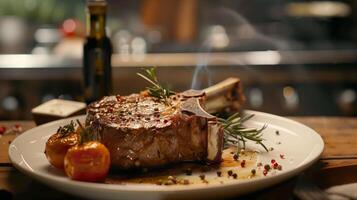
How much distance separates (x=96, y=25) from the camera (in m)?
2.13

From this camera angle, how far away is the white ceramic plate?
47.6 inches

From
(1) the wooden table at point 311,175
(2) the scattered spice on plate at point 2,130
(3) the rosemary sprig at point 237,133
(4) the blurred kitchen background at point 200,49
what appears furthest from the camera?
(4) the blurred kitchen background at point 200,49

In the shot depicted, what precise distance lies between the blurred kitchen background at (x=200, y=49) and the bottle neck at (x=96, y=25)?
82cm

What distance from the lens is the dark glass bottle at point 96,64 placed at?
7.06 feet

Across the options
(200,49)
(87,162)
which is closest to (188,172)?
(87,162)

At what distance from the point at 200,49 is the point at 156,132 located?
2.51 meters

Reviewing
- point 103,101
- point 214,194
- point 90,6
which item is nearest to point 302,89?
point 90,6

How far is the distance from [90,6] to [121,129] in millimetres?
777

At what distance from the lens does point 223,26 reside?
14.0 ft

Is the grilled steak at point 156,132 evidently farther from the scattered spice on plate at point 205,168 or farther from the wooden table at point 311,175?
the wooden table at point 311,175

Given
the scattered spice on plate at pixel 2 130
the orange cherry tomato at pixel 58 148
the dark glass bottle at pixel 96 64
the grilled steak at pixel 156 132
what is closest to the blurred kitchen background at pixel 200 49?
the dark glass bottle at pixel 96 64

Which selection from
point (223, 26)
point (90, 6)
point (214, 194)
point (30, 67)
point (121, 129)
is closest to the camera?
point (214, 194)

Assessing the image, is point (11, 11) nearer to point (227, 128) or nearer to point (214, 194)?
point (227, 128)

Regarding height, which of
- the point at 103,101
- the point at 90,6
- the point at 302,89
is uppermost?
the point at 90,6
